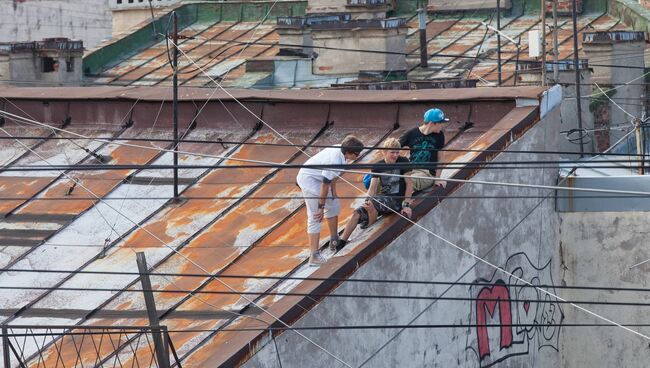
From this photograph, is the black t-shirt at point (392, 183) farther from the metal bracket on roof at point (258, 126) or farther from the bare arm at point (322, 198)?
the metal bracket on roof at point (258, 126)

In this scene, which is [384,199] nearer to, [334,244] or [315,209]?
[334,244]

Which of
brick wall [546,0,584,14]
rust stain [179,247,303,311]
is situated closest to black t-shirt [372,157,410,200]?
rust stain [179,247,303,311]

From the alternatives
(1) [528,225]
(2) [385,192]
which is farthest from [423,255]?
(1) [528,225]

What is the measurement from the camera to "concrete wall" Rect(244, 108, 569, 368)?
1661 cm

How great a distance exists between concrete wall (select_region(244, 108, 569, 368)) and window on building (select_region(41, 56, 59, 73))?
1245 centimetres

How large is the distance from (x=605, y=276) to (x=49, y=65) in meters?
13.3

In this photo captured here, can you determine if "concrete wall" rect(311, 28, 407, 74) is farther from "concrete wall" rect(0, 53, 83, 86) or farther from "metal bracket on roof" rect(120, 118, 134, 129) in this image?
"metal bracket on roof" rect(120, 118, 134, 129)

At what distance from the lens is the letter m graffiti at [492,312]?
1908cm

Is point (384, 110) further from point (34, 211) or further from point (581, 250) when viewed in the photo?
point (34, 211)

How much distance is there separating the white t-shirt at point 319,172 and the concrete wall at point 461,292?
0.91m

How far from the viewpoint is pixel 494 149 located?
743 inches

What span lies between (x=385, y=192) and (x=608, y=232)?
15.3 ft

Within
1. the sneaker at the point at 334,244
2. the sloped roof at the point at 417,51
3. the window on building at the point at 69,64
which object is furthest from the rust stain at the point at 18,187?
the window on building at the point at 69,64

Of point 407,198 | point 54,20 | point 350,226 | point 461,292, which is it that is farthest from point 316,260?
point 54,20
